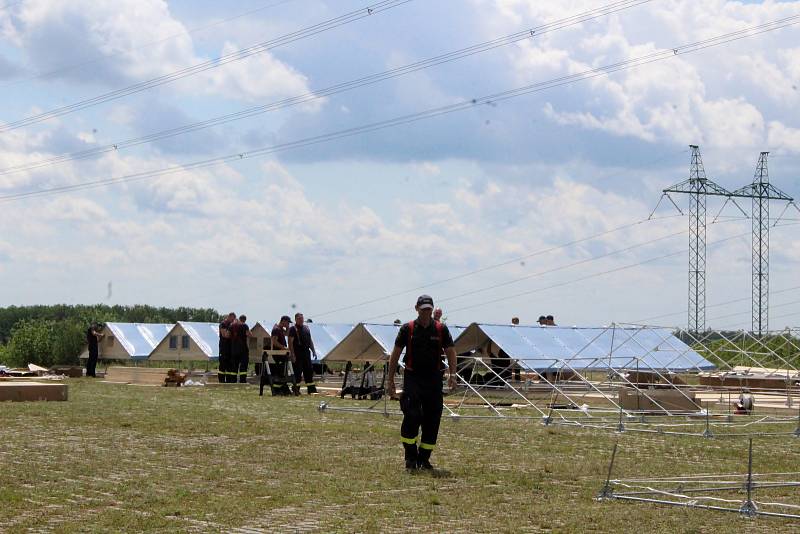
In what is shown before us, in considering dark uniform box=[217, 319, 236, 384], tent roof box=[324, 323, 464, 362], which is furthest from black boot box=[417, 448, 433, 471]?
tent roof box=[324, 323, 464, 362]

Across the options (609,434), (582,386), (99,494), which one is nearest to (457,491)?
(99,494)

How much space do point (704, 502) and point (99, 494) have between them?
485 centimetres

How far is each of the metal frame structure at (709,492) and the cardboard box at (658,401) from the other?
9649 millimetres

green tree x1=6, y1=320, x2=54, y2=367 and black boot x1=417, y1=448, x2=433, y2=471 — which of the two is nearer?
black boot x1=417, y1=448, x2=433, y2=471

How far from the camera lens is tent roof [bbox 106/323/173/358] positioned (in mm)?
48594

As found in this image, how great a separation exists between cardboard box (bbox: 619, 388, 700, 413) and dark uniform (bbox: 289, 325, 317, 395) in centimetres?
806

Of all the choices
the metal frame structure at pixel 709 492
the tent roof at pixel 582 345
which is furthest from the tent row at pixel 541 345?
the metal frame structure at pixel 709 492

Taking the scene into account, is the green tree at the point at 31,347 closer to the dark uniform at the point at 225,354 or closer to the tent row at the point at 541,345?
the tent row at the point at 541,345

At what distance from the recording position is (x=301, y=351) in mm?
27094

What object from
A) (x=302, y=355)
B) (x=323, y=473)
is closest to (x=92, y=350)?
(x=302, y=355)

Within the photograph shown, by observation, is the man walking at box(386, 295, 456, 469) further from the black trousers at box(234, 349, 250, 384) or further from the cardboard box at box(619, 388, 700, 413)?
the black trousers at box(234, 349, 250, 384)

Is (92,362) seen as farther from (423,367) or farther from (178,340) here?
(423,367)

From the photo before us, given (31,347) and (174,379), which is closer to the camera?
(174,379)

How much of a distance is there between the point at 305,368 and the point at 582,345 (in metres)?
8.16
